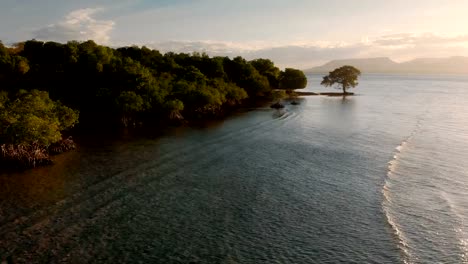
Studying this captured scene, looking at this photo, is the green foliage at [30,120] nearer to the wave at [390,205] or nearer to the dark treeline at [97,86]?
the dark treeline at [97,86]

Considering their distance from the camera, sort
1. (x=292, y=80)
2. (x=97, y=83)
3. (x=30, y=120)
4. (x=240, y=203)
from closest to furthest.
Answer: (x=240, y=203)
(x=30, y=120)
(x=97, y=83)
(x=292, y=80)

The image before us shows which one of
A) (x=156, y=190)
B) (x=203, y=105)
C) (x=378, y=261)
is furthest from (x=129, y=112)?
(x=378, y=261)

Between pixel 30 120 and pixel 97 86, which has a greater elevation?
pixel 97 86

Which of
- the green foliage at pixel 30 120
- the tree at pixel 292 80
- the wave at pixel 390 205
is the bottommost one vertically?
the wave at pixel 390 205

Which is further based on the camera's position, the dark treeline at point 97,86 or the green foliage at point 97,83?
the green foliage at point 97,83

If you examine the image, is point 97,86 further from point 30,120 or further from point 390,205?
point 390,205

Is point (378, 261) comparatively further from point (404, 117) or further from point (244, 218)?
point (404, 117)

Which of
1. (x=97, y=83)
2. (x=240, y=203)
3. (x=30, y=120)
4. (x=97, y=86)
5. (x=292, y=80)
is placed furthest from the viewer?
(x=292, y=80)

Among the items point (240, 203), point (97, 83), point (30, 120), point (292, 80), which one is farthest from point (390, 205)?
point (292, 80)

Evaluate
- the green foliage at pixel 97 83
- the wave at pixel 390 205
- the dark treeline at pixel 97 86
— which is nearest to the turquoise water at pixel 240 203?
the wave at pixel 390 205
